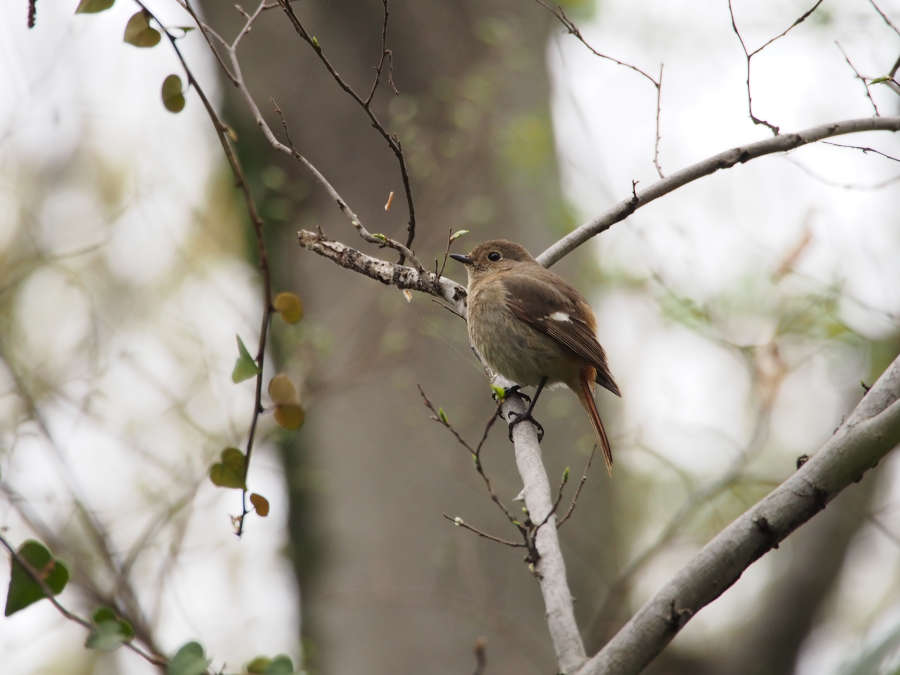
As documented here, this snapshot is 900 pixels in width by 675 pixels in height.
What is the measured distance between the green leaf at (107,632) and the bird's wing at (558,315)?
304 centimetres

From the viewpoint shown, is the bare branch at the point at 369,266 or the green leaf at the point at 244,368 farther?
the bare branch at the point at 369,266

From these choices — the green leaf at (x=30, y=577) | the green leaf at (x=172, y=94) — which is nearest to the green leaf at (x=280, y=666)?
the green leaf at (x=30, y=577)

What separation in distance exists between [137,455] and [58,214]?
2.39m

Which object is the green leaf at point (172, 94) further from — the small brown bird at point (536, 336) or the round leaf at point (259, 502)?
the small brown bird at point (536, 336)

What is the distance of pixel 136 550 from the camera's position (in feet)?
16.8

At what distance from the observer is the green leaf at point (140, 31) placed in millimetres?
2312

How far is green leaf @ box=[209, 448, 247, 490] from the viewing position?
1.99 metres

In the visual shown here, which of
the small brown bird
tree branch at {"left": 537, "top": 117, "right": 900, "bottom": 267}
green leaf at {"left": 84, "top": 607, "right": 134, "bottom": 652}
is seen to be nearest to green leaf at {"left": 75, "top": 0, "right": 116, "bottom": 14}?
green leaf at {"left": 84, "top": 607, "right": 134, "bottom": 652}

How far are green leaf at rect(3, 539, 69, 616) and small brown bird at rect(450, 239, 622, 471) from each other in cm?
281

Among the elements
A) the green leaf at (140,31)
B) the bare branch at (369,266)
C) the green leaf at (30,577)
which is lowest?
the green leaf at (30,577)

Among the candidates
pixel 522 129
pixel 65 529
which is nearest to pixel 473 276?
pixel 522 129

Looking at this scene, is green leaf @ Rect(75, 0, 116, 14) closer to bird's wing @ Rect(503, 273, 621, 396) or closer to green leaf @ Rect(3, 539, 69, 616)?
green leaf @ Rect(3, 539, 69, 616)

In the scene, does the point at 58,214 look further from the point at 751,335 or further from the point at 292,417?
the point at 292,417

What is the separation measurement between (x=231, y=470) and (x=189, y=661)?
395 mm
